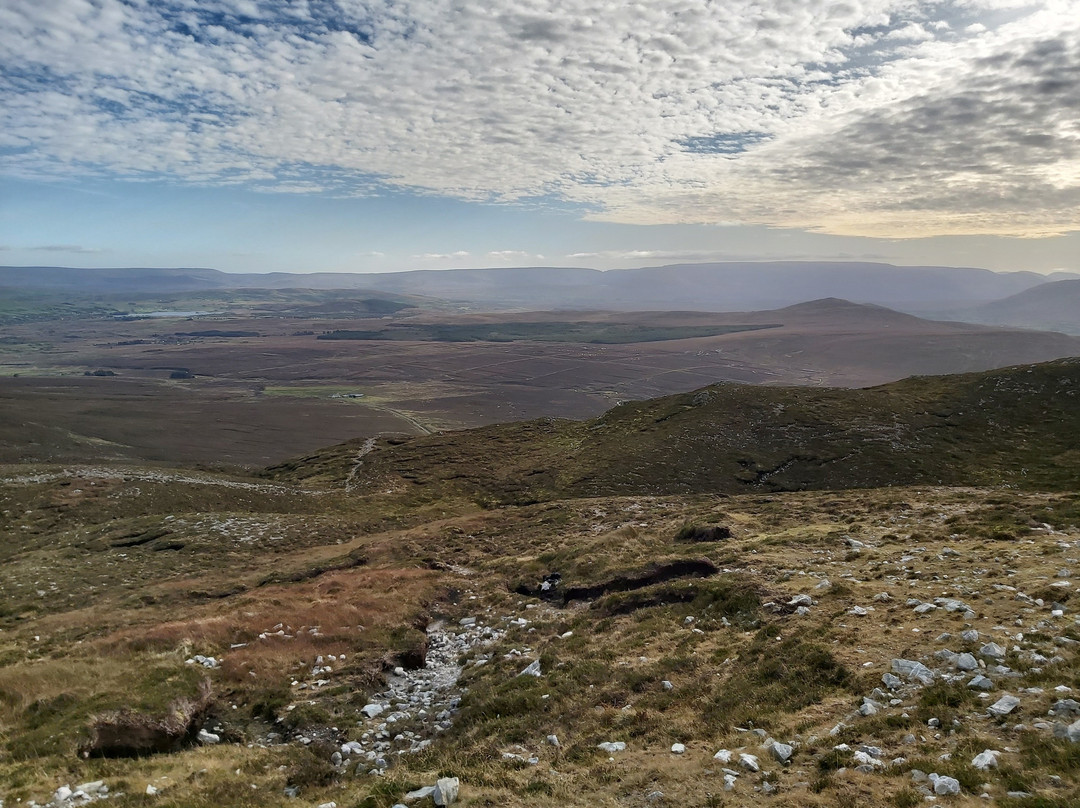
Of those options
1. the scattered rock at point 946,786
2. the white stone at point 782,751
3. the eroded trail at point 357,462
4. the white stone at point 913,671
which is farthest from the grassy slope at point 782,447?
the scattered rock at point 946,786

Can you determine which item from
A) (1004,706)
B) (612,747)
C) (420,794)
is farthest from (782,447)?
(420,794)

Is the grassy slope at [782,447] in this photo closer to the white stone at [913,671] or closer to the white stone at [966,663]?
the white stone at [966,663]

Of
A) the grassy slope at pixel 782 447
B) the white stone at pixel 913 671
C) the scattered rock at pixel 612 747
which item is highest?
the white stone at pixel 913 671

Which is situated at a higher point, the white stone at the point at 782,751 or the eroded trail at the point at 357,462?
the white stone at the point at 782,751

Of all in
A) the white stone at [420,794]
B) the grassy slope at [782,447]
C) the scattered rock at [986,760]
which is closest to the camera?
the scattered rock at [986,760]

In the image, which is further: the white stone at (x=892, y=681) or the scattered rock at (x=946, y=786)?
the white stone at (x=892, y=681)

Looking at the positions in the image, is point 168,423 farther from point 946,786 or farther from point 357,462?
point 946,786

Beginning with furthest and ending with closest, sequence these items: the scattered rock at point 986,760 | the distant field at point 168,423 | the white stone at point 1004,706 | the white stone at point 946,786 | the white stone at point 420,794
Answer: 1. the distant field at point 168,423
2. the white stone at point 420,794
3. the white stone at point 1004,706
4. the scattered rock at point 986,760
5. the white stone at point 946,786

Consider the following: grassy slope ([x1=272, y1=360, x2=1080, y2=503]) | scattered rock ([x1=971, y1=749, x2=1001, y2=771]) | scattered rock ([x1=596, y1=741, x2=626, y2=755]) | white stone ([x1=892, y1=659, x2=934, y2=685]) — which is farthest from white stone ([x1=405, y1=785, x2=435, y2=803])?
grassy slope ([x1=272, y1=360, x2=1080, y2=503])

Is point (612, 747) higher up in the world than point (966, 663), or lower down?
lower down
